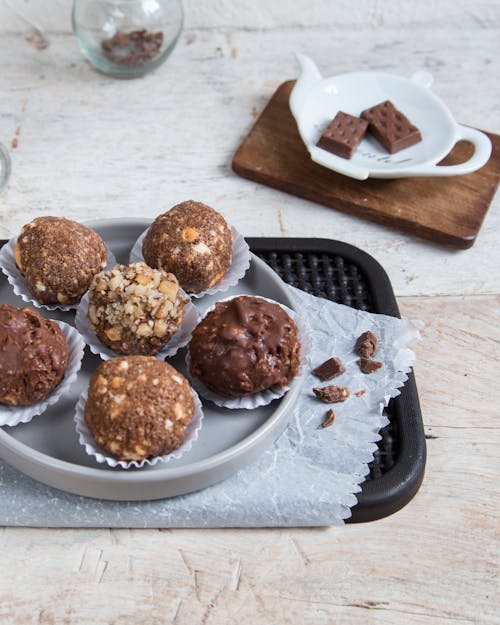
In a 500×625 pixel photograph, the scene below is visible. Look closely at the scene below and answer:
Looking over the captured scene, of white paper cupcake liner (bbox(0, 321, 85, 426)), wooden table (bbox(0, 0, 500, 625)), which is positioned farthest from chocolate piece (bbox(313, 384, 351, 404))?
white paper cupcake liner (bbox(0, 321, 85, 426))

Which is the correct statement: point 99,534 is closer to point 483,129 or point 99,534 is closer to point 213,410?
point 213,410

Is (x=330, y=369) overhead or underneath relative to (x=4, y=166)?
overhead

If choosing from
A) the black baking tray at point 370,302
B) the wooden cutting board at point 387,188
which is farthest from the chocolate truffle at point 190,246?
the wooden cutting board at point 387,188

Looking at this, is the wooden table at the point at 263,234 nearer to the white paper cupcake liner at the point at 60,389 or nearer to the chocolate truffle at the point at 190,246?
the white paper cupcake liner at the point at 60,389

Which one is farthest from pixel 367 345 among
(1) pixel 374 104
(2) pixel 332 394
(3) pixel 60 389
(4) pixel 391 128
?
(1) pixel 374 104

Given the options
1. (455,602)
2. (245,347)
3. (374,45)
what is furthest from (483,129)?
(455,602)

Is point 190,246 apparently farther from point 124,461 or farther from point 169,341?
point 124,461
